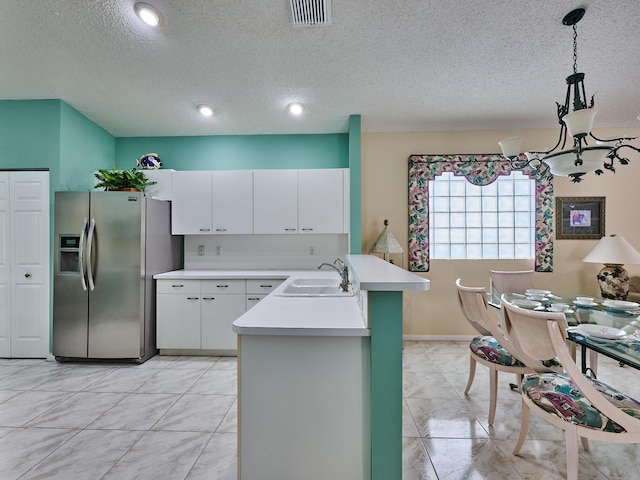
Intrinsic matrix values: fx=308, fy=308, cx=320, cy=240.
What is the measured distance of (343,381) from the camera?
144 centimetres

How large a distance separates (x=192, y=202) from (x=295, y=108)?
65.4 inches

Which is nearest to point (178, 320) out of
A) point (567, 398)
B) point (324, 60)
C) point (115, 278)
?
point (115, 278)

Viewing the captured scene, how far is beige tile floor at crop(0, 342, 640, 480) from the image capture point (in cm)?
171

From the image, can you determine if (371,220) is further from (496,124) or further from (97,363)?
(97,363)

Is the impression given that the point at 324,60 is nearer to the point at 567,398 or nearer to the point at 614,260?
the point at 567,398

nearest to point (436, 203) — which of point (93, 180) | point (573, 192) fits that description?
point (573, 192)

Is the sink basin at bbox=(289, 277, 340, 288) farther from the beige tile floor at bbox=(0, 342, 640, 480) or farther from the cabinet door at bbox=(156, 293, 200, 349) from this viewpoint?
the cabinet door at bbox=(156, 293, 200, 349)

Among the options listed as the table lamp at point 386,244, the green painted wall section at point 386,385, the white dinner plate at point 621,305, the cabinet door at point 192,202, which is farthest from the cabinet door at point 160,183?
the white dinner plate at point 621,305

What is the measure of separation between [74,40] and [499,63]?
3.39 meters

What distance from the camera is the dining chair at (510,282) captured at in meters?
3.16

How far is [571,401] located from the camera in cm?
149

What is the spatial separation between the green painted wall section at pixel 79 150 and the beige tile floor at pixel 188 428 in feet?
6.50

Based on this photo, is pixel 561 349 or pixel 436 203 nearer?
pixel 561 349

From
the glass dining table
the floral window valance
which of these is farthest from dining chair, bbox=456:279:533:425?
the floral window valance
